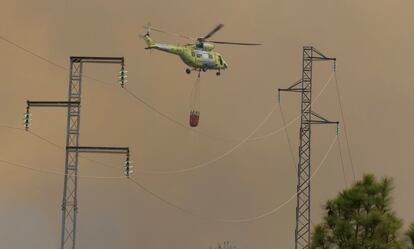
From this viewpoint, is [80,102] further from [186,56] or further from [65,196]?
[186,56]

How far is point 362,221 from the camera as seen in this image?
69.2 metres

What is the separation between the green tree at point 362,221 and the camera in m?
69.1

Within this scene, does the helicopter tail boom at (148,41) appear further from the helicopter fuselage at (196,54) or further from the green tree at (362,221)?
the green tree at (362,221)

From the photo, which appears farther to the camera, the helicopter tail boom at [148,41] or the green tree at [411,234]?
the helicopter tail boom at [148,41]

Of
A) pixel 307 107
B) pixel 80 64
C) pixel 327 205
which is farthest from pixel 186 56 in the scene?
pixel 327 205

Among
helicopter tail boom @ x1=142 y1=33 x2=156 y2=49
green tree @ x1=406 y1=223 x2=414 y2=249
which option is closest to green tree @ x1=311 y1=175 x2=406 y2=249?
green tree @ x1=406 y1=223 x2=414 y2=249

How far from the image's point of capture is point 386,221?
68750 mm

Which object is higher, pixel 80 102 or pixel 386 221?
pixel 80 102

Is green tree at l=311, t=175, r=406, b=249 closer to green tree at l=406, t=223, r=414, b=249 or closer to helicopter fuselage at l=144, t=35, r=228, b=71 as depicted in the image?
green tree at l=406, t=223, r=414, b=249

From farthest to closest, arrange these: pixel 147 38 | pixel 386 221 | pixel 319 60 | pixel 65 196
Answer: pixel 319 60 < pixel 147 38 < pixel 65 196 < pixel 386 221

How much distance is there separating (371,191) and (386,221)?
6.86 feet

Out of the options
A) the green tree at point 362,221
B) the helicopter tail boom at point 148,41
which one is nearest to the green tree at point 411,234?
the green tree at point 362,221

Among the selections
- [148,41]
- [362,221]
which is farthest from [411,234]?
[148,41]

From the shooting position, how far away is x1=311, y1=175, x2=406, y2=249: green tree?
227 ft
